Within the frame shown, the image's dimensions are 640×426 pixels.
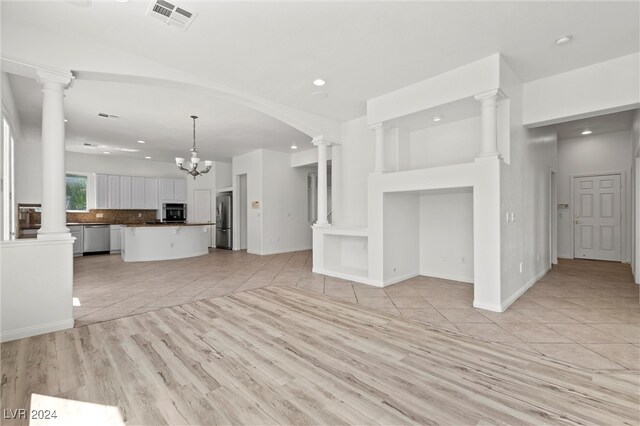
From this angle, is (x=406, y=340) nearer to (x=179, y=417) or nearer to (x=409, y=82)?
(x=179, y=417)

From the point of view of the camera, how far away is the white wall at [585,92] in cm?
355

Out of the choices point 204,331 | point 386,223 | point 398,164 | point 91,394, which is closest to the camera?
point 91,394

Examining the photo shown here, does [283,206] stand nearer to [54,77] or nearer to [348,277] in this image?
[348,277]

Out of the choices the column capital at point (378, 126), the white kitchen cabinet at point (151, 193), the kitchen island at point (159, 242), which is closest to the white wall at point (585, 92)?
the column capital at point (378, 126)

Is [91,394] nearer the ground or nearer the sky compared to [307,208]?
nearer the ground

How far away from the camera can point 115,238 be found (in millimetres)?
9047

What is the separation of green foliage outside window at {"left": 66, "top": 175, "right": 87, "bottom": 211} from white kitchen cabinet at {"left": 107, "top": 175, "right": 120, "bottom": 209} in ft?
1.99

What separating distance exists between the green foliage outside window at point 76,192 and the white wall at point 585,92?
10.9 m

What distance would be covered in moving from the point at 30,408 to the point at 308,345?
1.86 meters

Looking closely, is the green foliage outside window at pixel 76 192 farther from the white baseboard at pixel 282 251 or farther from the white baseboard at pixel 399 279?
the white baseboard at pixel 399 279

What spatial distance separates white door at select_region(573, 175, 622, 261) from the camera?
690 cm

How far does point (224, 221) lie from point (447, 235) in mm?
6943

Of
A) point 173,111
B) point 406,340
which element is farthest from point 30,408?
point 173,111

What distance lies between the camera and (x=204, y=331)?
119 inches
